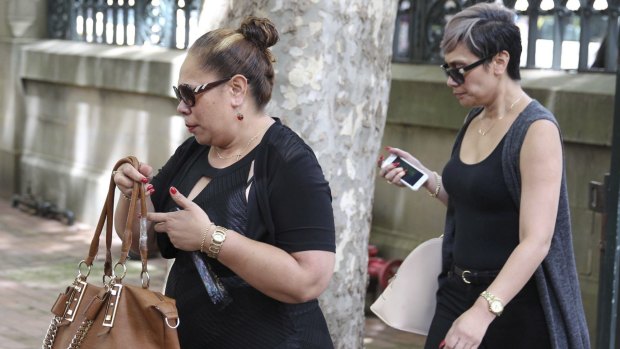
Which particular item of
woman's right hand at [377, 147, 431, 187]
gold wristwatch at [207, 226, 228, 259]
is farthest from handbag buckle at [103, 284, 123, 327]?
woman's right hand at [377, 147, 431, 187]

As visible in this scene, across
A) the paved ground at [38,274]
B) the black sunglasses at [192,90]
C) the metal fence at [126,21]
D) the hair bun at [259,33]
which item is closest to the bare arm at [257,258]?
the black sunglasses at [192,90]

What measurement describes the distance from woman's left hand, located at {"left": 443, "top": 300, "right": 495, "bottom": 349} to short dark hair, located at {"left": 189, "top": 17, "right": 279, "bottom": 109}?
91cm

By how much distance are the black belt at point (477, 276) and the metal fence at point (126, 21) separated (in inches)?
280

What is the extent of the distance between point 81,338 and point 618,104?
257 cm

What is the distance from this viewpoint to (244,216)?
325 cm

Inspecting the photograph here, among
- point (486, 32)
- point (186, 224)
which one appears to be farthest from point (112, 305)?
point (486, 32)

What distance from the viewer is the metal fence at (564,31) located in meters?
7.45

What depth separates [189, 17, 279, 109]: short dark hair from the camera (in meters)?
3.27

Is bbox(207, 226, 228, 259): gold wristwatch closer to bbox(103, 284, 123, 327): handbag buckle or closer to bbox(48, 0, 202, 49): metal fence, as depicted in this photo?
bbox(103, 284, 123, 327): handbag buckle

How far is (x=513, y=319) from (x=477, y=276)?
6.9 inches

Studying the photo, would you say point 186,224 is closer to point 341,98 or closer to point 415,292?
point 415,292

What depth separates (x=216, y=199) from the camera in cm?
329

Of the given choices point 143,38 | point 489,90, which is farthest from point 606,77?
point 143,38

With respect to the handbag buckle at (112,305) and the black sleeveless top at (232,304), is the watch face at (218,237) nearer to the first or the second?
the black sleeveless top at (232,304)
